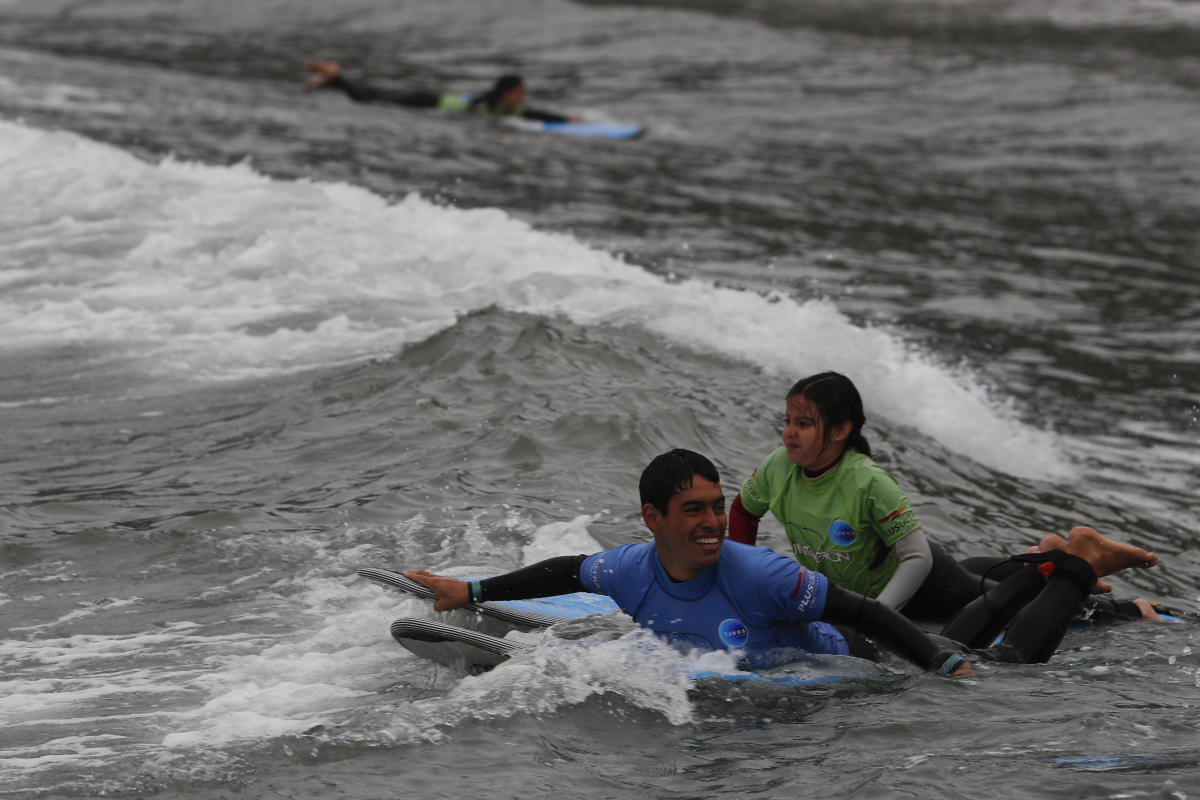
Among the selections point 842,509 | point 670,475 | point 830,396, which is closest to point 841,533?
point 842,509

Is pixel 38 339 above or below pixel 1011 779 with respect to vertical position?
above

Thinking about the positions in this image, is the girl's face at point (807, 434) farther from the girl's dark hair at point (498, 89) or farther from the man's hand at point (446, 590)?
the girl's dark hair at point (498, 89)

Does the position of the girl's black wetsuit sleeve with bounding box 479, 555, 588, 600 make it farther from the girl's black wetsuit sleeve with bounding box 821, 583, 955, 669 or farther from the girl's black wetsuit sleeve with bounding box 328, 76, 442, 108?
the girl's black wetsuit sleeve with bounding box 328, 76, 442, 108

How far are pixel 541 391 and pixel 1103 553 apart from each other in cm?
474

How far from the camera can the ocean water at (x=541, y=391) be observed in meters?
5.31

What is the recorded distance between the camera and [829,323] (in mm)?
12219

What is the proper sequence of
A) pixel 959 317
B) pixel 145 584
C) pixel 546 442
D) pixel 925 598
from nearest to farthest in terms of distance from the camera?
pixel 925 598 → pixel 145 584 → pixel 546 442 → pixel 959 317

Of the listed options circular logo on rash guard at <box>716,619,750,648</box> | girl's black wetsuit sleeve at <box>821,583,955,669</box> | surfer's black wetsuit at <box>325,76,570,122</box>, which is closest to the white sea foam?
girl's black wetsuit sleeve at <box>821,583,955,669</box>

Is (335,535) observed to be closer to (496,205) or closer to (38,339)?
(38,339)

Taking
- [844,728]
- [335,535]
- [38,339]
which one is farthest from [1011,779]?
[38,339]

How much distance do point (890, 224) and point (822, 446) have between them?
11465 millimetres

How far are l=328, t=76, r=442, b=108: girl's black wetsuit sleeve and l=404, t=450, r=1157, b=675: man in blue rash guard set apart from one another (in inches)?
712

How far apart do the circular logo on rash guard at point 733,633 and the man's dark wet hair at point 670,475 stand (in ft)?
1.92

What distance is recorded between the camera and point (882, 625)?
5.48m
